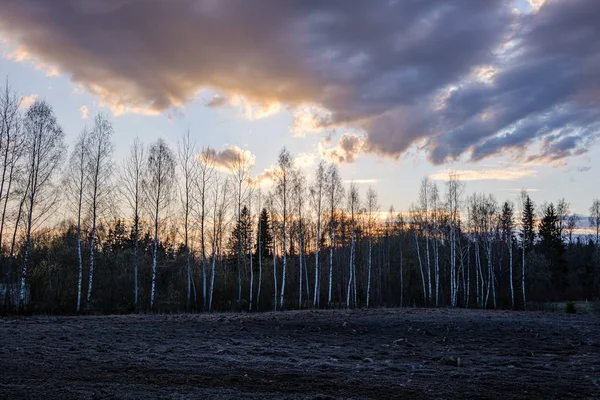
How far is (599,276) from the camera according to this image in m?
53.5

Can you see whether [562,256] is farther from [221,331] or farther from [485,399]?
[485,399]

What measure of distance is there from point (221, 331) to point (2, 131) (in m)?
17.9

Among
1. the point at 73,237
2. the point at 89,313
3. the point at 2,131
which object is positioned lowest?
the point at 89,313

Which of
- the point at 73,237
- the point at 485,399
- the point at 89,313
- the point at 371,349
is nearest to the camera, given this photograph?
the point at 485,399

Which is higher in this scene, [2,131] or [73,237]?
[2,131]

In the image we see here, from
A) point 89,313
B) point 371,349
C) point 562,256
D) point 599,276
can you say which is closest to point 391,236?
point 562,256

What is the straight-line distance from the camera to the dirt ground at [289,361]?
715cm

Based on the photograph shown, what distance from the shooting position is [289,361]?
33.8ft

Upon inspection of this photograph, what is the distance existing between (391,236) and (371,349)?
56.8 metres

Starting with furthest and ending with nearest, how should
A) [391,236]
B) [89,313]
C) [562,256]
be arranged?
[391,236] < [562,256] < [89,313]

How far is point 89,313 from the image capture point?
23250mm

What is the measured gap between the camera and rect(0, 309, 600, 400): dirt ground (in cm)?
715

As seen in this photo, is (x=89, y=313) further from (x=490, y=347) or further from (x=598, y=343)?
(x=598, y=343)

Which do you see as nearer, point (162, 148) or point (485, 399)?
point (485, 399)
